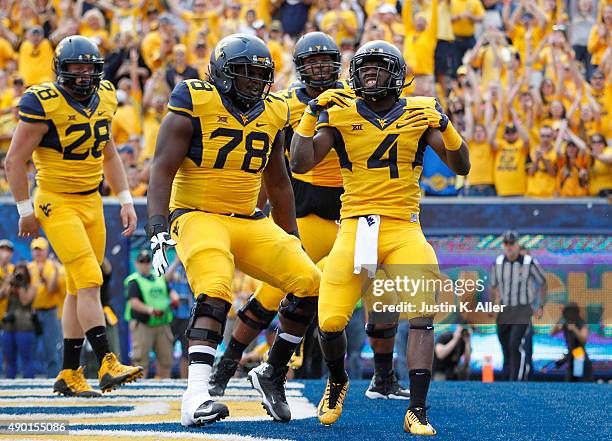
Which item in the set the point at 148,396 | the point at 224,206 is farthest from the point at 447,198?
the point at 224,206

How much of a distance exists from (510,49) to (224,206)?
8.38 metres

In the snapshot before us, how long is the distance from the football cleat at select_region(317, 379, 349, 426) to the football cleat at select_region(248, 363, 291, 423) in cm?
19

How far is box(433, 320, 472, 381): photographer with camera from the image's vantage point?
10.1 metres

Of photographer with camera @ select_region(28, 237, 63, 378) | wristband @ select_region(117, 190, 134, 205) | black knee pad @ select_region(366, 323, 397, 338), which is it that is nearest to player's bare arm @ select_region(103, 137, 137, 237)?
wristband @ select_region(117, 190, 134, 205)

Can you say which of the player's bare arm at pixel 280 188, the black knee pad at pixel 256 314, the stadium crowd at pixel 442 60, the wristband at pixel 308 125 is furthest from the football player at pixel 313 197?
the stadium crowd at pixel 442 60

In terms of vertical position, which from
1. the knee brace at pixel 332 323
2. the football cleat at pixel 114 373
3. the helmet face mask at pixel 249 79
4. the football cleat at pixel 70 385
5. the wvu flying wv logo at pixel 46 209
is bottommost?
the football cleat at pixel 70 385

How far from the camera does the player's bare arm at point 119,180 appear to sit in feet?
23.4

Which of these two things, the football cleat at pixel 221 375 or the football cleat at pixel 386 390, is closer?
the football cleat at pixel 221 375

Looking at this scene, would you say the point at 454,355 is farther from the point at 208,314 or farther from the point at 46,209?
the point at 208,314

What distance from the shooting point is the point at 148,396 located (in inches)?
273

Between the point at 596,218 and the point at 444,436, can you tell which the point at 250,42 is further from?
the point at 596,218

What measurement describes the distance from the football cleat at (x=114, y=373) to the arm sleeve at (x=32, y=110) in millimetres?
1483

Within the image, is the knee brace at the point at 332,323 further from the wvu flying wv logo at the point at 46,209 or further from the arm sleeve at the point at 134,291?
the arm sleeve at the point at 134,291

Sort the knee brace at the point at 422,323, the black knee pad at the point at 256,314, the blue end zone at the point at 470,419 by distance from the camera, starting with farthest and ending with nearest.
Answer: the black knee pad at the point at 256,314, the knee brace at the point at 422,323, the blue end zone at the point at 470,419
